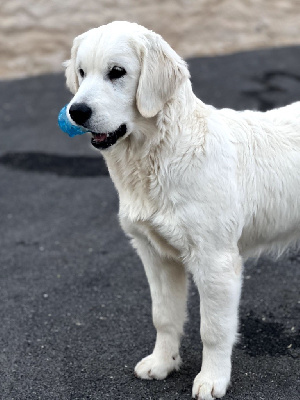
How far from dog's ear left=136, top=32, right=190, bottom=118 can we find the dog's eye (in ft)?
0.35

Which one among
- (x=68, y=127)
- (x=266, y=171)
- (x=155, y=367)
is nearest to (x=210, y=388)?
(x=155, y=367)

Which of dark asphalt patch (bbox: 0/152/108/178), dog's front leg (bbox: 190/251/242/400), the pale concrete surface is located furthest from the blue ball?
the pale concrete surface

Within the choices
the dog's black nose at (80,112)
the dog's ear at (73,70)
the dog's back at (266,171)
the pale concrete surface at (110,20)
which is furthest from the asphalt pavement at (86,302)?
the pale concrete surface at (110,20)

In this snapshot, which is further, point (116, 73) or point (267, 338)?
point (267, 338)

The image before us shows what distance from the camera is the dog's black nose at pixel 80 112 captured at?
331cm

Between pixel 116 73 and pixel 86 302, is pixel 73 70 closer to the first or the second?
pixel 116 73

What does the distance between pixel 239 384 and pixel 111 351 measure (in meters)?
0.91

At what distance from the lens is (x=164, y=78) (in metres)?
3.41

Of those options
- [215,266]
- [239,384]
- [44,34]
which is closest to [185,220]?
[215,266]

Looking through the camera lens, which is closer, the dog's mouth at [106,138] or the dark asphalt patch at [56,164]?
the dog's mouth at [106,138]

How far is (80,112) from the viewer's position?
3.33 metres

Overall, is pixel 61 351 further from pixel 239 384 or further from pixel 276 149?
pixel 276 149

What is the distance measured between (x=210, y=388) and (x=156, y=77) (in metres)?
1.80

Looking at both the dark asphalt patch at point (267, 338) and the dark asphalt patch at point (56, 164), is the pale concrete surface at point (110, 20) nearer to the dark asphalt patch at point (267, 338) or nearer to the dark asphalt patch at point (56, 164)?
the dark asphalt patch at point (56, 164)
